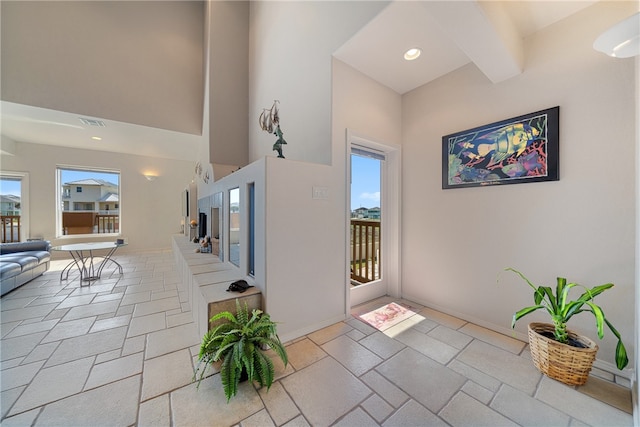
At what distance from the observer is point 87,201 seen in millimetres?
6094

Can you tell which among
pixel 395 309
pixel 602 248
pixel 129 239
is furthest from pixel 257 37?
pixel 129 239

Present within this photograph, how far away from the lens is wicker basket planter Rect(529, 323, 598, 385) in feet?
4.77

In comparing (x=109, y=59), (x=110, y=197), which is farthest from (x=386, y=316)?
(x=110, y=197)

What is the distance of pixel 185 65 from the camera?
4.72m

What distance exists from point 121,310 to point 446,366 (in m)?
3.52

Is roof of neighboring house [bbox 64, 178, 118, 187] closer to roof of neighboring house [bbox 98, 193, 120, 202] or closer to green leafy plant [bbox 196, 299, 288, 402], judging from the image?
roof of neighboring house [bbox 98, 193, 120, 202]

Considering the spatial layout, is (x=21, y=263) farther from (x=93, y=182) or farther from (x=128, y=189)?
(x=93, y=182)

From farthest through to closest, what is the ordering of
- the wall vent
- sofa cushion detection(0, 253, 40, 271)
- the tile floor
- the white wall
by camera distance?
the white wall, the wall vent, sofa cushion detection(0, 253, 40, 271), the tile floor

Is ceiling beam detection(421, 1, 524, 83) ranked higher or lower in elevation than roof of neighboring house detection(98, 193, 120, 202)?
higher

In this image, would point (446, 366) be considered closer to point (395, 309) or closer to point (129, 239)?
point (395, 309)

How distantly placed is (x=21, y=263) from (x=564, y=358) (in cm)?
648

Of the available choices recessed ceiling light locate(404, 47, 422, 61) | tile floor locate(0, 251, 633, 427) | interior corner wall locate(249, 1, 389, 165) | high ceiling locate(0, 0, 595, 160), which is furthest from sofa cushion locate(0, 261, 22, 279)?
recessed ceiling light locate(404, 47, 422, 61)

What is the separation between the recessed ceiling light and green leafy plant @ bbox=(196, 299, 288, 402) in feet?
9.30

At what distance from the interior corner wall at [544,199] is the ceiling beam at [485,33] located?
0.65ft
